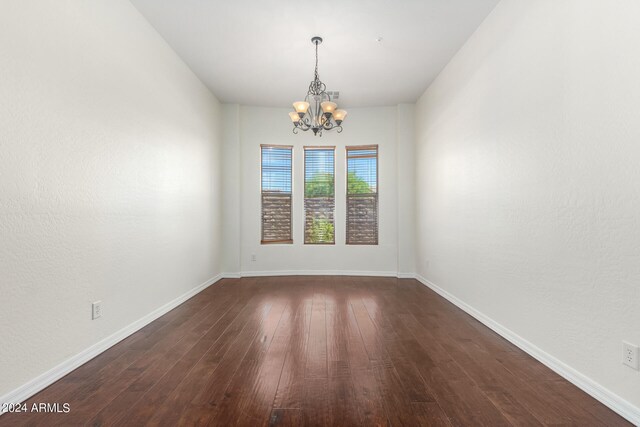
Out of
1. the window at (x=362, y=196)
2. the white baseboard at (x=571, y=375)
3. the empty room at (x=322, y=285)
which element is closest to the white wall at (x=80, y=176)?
the empty room at (x=322, y=285)

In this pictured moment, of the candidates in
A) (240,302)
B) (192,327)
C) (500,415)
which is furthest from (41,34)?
(500,415)

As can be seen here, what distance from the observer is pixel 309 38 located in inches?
136

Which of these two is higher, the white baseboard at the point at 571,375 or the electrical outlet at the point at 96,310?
the electrical outlet at the point at 96,310

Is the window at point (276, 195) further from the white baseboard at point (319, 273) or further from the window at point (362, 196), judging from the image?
the window at point (362, 196)

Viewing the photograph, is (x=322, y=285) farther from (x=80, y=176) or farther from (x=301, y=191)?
(x=80, y=176)

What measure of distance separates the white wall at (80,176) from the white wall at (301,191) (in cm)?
182

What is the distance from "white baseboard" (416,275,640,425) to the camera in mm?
1659

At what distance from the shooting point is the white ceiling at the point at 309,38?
2994 millimetres

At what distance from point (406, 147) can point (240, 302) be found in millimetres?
3672

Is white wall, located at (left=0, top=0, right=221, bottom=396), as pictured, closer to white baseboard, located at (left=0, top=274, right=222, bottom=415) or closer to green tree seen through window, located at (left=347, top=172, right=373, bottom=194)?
white baseboard, located at (left=0, top=274, right=222, bottom=415)

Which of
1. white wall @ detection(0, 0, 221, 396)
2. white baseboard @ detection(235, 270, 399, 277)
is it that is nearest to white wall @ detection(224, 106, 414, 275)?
white baseboard @ detection(235, 270, 399, 277)

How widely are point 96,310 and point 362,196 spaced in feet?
14.0

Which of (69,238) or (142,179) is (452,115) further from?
(69,238)

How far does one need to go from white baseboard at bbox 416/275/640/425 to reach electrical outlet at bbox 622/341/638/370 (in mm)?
202
